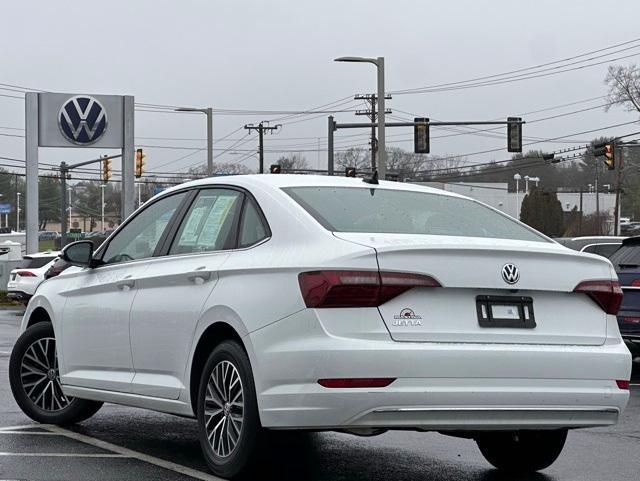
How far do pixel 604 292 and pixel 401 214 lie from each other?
1160 mm

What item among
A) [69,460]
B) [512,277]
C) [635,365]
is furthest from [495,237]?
[635,365]


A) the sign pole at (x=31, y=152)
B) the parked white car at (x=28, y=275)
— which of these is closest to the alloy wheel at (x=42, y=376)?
the parked white car at (x=28, y=275)

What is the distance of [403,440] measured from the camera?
8.31 metres

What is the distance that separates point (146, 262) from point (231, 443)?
1.58 m

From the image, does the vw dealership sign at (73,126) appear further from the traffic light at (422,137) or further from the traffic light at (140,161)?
the traffic light at (140,161)

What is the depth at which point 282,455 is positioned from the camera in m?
7.59

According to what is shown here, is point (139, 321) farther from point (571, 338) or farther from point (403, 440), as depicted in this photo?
point (571, 338)

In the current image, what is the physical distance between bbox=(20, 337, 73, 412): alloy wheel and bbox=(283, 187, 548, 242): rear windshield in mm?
2720

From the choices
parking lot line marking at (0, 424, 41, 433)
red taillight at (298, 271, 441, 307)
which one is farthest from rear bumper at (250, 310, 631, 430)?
parking lot line marking at (0, 424, 41, 433)

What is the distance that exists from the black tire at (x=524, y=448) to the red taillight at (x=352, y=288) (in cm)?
160

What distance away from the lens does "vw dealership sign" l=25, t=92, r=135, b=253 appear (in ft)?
119

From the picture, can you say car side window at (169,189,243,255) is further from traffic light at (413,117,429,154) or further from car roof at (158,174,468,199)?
traffic light at (413,117,429,154)

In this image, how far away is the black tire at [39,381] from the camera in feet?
28.6

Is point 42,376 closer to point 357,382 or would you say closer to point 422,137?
point 357,382
